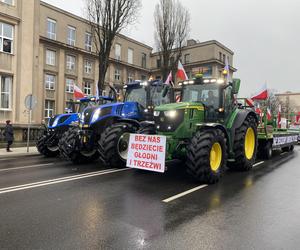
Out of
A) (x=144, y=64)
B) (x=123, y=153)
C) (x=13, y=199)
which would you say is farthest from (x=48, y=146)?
(x=144, y=64)

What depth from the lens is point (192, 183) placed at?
24.3 feet

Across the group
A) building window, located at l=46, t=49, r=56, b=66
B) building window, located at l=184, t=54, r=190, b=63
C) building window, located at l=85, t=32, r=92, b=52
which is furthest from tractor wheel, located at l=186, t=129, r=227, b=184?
building window, located at l=184, t=54, r=190, b=63

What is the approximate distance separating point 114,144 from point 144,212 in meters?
4.11

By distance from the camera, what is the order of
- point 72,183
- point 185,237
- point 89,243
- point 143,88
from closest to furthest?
point 89,243
point 185,237
point 72,183
point 143,88

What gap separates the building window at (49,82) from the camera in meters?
32.7

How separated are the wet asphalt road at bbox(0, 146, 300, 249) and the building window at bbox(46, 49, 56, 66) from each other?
87.5ft

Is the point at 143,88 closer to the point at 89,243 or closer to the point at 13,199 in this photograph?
the point at 13,199

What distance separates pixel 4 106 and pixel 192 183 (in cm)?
1683

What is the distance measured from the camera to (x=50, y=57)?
32.9 m

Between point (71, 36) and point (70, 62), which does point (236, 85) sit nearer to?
point (70, 62)

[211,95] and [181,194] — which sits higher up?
[211,95]

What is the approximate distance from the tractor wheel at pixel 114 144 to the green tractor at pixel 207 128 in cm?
155

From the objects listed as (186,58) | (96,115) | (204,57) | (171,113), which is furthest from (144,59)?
(171,113)

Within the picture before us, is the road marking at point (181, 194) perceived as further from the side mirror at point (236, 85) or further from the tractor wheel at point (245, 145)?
the side mirror at point (236, 85)
